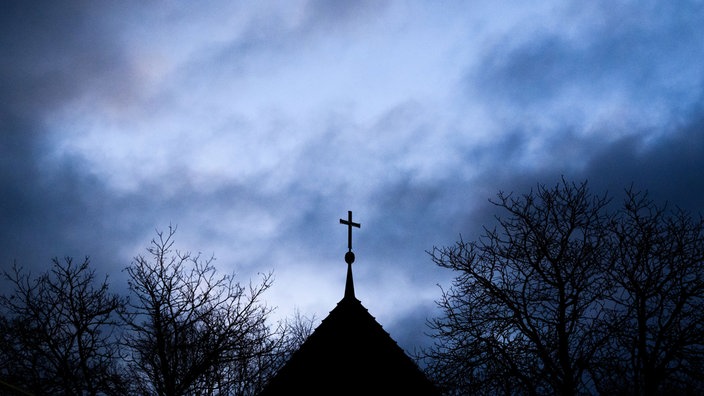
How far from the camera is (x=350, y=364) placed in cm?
1033

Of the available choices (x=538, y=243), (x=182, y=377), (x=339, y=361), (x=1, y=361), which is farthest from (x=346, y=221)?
(x=1, y=361)

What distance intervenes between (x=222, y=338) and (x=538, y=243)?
33.1ft

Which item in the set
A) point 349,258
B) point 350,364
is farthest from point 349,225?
point 350,364

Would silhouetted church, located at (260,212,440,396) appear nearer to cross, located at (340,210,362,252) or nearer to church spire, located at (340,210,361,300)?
church spire, located at (340,210,361,300)

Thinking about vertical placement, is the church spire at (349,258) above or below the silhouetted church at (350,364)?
above

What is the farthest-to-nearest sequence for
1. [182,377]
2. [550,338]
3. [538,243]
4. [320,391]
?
[182,377] < [538,243] < [550,338] < [320,391]

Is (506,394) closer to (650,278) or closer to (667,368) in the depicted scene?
(667,368)

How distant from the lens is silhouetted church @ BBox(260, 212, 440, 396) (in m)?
10.3

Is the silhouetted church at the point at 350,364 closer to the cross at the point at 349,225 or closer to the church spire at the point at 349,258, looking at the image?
the church spire at the point at 349,258

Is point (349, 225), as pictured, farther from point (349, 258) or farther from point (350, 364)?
point (350, 364)

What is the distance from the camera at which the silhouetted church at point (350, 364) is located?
33.7 feet

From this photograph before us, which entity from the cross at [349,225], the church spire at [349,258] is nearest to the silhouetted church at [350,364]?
the church spire at [349,258]

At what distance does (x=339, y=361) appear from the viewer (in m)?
10.4

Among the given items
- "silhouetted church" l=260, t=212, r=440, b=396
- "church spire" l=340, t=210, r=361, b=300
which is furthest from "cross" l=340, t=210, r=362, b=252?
"silhouetted church" l=260, t=212, r=440, b=396
